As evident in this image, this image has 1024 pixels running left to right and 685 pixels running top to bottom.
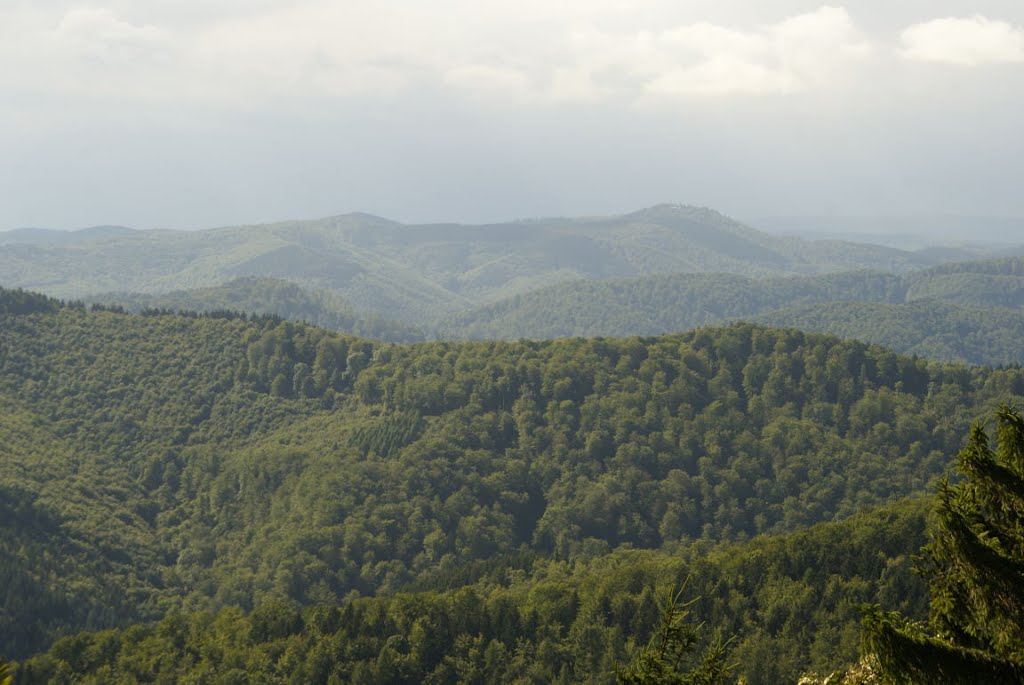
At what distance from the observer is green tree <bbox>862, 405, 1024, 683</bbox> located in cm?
1753

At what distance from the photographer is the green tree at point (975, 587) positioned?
1753 centimetres

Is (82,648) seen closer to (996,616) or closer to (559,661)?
(559,661)

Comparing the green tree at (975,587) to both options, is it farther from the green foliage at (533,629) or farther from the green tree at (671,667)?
the green foliage at (533,629)

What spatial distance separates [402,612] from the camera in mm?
117562

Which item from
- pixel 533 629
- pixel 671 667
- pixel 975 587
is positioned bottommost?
pixel 533 629

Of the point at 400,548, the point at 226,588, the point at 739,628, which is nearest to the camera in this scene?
the point at 739,628

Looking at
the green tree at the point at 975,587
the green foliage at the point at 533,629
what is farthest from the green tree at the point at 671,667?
the green foliage at the point at 533,629

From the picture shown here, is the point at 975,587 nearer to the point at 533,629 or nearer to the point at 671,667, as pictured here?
the point at 671,667

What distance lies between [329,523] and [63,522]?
153 ft

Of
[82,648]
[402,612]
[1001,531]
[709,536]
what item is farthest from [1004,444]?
[709,536]

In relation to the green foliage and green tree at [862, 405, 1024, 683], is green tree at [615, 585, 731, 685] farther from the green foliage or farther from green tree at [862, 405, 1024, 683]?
the green foliage

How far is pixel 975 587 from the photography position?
1862cm

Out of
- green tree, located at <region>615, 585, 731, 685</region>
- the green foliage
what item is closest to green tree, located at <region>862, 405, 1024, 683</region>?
green tree, located at <region>615, 585, 731, 685</region>

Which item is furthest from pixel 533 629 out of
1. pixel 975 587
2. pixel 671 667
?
pixel 975 587
